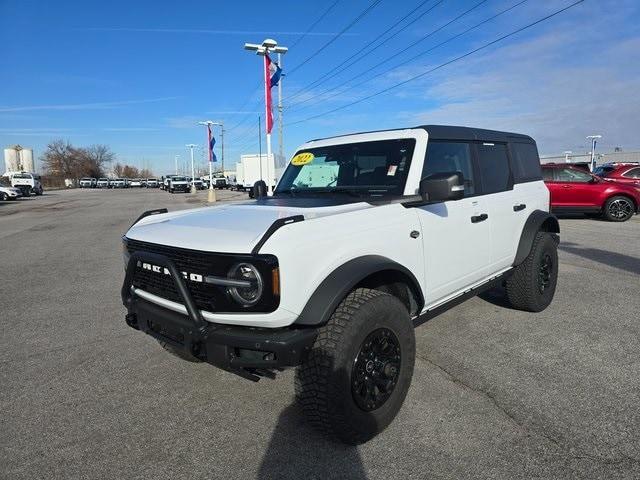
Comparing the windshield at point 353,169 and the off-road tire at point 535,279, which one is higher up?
the windshield at point 353,169

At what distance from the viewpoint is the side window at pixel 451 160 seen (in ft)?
12.3

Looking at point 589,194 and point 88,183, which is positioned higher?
point 88,183

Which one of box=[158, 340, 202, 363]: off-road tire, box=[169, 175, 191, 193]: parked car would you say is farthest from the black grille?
box=[169, 175, 191, 193]: parked car

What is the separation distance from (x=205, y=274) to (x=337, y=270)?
76cm

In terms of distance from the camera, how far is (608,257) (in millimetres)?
8023

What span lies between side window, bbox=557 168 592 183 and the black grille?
45.3 feet

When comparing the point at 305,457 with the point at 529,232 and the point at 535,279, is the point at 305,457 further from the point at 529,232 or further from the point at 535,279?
the point at 529,232

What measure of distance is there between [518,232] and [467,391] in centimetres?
211

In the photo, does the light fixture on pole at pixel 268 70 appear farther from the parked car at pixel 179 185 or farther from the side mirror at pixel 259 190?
the parked car at pixel 179 185

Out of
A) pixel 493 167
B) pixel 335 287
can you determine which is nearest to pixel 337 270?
pixel 335 287

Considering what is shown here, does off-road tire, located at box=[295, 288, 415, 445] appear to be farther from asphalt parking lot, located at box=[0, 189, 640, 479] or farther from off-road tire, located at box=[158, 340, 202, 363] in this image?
off-road tire, located at box=[158, 340, 202, 363]

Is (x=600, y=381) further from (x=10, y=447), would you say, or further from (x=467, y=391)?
(x=10, y=447)

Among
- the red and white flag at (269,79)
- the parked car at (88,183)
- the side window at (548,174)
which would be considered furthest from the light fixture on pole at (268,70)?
the parked car at (88,183)

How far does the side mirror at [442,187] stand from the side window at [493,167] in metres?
1.16
